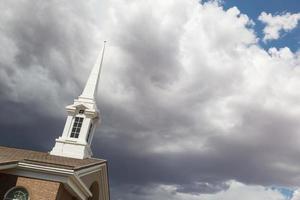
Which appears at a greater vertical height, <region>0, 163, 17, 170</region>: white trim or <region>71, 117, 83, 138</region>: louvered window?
<region>71, 117, 83, 138</region>: louvered window

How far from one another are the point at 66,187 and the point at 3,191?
9.75 feet

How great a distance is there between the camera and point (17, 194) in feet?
59.7

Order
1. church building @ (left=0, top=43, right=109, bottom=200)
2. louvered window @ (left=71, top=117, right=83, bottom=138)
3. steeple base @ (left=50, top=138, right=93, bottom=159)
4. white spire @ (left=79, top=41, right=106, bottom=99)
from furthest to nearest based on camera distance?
white spire @ (left=79, top=41, right=106, bottom=99) < louvered window @ (left=71, top=117, right=83, bottom=138) < steeple base @ (left=50, top=138, right=93, bottom=159) < church building @ (left=0, top=43, right=109, bottom=200)

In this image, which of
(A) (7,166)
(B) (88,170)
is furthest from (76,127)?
(A) (7,166)

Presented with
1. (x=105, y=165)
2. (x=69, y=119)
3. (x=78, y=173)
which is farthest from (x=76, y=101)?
(x=78, y=173)

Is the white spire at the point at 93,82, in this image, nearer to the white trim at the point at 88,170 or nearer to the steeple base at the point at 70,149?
the steeple base at the point at 70,149

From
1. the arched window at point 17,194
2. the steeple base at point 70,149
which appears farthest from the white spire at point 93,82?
the arched window at point 17,194

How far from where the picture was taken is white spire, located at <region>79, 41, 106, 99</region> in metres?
29.7

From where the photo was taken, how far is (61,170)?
17906 mm

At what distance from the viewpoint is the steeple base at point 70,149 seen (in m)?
27.2

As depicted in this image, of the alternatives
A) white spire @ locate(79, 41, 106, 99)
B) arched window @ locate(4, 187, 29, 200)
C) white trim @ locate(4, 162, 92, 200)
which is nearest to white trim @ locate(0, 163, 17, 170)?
white trim @ locate(4, 162, 92, 200)

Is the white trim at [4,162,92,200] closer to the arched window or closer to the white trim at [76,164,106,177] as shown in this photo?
the arched window

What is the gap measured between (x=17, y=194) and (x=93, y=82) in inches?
552

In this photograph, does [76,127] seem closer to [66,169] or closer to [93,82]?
[93,82]
